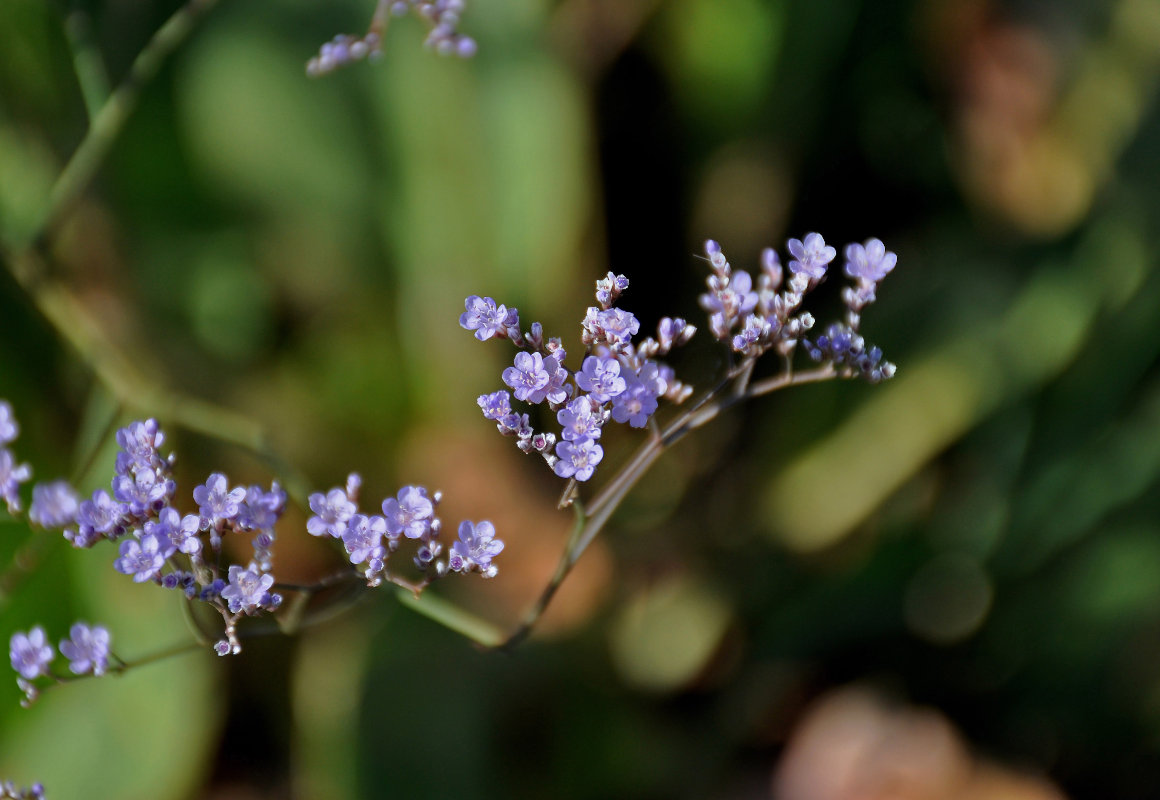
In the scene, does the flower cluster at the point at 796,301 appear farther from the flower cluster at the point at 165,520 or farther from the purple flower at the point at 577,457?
the flower cluster at the point at 165,520

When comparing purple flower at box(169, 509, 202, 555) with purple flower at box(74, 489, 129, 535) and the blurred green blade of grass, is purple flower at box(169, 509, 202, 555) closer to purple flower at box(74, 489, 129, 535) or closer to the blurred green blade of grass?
purple flower at box(74, 489, 129, 535)

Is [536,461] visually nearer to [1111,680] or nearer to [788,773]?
[788,773]

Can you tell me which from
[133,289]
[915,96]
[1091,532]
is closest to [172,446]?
[133,289]

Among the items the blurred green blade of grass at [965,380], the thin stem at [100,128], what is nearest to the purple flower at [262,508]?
the thin stem at [100,128]

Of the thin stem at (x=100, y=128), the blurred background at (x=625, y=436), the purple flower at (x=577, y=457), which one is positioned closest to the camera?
the purple flower at (x=577, y=457)

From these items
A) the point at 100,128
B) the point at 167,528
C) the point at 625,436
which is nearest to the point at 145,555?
A: the point at 167,528

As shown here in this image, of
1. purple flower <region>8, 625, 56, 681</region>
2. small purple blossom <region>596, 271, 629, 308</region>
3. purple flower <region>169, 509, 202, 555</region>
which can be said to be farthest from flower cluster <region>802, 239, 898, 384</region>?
purple flower <region>8, 625, 56, 681</region>
